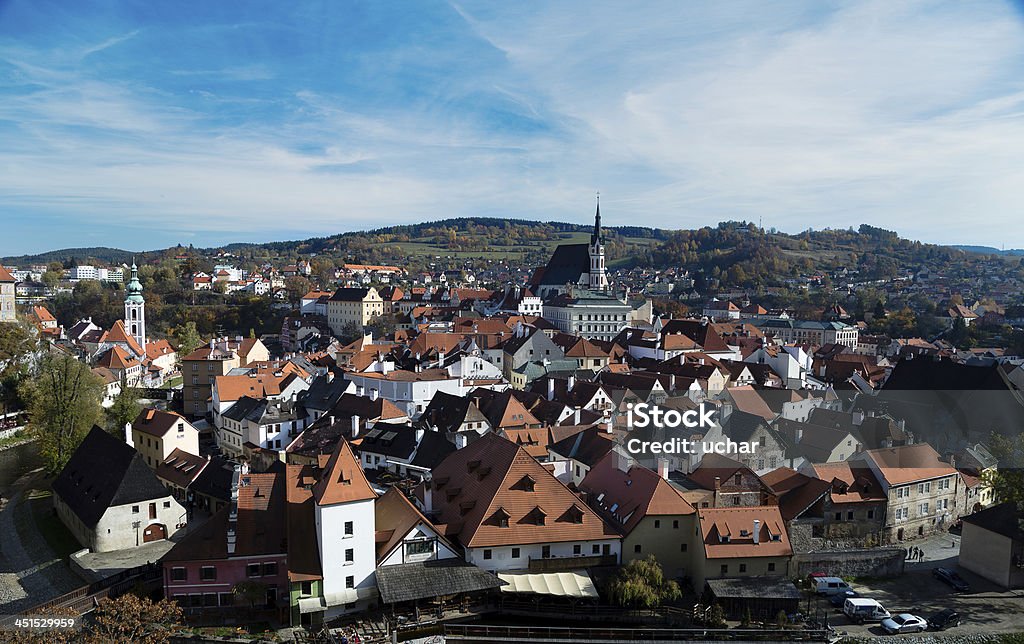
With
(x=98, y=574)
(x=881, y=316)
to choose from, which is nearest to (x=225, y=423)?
(x=98, y=574)

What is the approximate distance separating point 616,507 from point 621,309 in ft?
171

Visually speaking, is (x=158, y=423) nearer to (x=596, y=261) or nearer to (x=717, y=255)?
(x=596, y=261)

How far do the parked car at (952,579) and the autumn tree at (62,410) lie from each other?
33115 mm

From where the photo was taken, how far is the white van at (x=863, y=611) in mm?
19422

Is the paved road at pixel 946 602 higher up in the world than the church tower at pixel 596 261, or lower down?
lower down

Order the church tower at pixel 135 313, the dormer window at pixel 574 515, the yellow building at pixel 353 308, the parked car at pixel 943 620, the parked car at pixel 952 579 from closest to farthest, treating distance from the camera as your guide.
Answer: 1. the parked car at pixel 943 620
2. the dormer window at pixel 574 515
3. the parked car at pixel 952 579
4. the church tower at pixel 135 313
5. the yellow building at pixel 353 308

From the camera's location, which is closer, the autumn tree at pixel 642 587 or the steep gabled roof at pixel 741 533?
the autumn tree at pixel 642 587

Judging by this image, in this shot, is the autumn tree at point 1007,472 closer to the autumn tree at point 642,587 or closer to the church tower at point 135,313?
the autumn tree at point 642,587

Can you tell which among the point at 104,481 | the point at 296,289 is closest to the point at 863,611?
the point at 104,481

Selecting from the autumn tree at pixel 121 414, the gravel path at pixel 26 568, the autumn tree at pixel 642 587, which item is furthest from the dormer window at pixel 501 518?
the autumn tree at pixel 121 414

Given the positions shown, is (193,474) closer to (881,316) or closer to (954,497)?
(954,497)

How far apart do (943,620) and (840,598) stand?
2.51 meters

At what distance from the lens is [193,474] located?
94.1 ft

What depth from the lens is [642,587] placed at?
18.9 m
